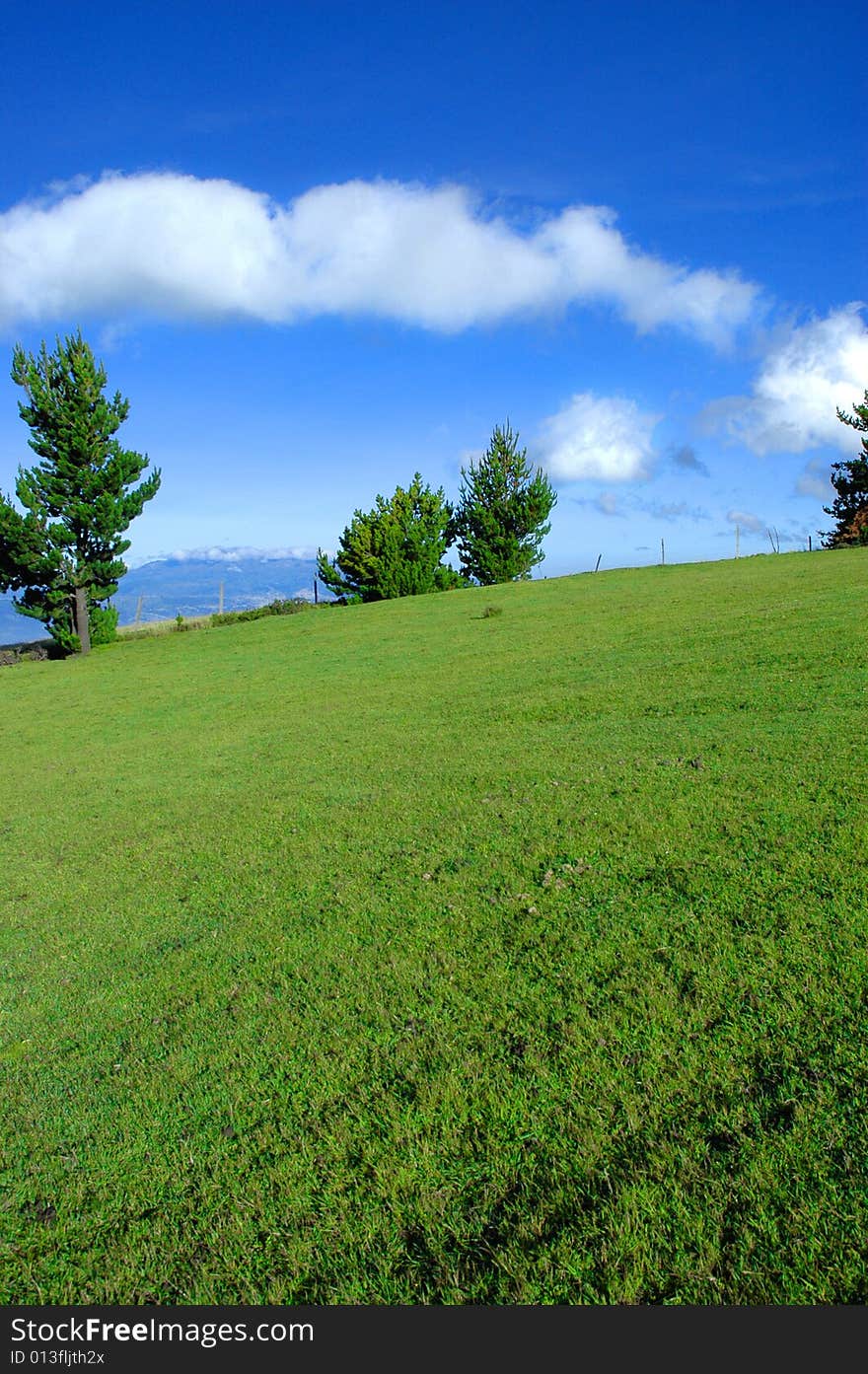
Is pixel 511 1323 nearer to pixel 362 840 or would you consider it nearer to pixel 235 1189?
pixel 235 1189

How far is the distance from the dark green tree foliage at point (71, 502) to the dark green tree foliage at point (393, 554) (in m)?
14.1

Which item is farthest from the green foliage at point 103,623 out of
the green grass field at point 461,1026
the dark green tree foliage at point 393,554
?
the green grass field at point 461,1026

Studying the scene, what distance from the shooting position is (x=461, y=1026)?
406 cm

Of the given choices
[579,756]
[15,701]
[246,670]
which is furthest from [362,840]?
[15,701]

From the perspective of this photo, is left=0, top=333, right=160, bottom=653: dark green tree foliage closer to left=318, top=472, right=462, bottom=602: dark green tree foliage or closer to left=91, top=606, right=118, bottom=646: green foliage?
left=91, top=606, right=118, bottom=646: green foliage

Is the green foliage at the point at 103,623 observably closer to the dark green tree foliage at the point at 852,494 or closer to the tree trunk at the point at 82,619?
the tree trunk at the point at 82,619

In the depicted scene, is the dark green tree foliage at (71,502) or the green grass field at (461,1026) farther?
the dark green tree foliage at (71,502)

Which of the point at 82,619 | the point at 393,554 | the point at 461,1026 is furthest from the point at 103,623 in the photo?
the point at 461,1026

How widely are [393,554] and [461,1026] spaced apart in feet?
149

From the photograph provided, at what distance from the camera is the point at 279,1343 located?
2570 millimetres

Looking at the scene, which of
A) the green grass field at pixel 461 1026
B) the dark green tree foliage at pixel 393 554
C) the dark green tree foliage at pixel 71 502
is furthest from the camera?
the dark green tree foliage at pixel 393 554

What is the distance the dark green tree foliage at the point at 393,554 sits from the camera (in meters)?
47.3

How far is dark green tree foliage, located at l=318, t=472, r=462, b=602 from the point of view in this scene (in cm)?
4728

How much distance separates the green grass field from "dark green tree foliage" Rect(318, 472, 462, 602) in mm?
37854
